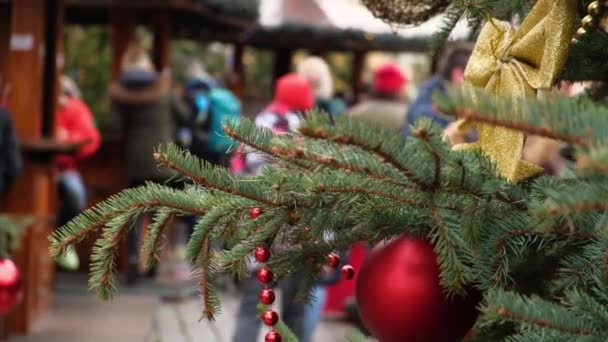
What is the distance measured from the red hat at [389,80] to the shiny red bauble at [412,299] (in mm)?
6937

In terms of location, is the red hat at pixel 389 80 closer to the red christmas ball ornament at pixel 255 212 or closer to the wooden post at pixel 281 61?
the red christmas ball ornament at pixel 255 212

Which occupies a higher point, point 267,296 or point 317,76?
point 267,296

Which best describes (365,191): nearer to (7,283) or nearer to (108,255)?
(108,255)

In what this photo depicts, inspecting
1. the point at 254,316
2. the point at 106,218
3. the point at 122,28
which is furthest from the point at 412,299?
the point at 122,28

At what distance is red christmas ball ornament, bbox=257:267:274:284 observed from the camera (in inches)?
67.1

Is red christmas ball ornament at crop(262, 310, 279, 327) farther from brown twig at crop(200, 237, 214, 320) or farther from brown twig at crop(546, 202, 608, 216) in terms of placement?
brown twig at crop(546, 202, 608, 216)

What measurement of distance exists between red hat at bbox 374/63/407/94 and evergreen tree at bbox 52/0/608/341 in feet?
21.8

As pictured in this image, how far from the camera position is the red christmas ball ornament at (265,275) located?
1704mm

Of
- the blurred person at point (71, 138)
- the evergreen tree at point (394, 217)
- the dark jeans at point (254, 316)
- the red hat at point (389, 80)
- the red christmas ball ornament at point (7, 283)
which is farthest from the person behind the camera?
→ the blurred person at point (71, 138)

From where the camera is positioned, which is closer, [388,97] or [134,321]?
[388,97]

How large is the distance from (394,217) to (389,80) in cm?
696

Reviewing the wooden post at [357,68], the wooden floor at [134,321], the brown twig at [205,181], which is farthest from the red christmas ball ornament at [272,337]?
the wooden post at [357,68]

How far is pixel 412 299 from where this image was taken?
1563mm

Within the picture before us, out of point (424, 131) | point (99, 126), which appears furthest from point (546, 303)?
point (99, 126)
